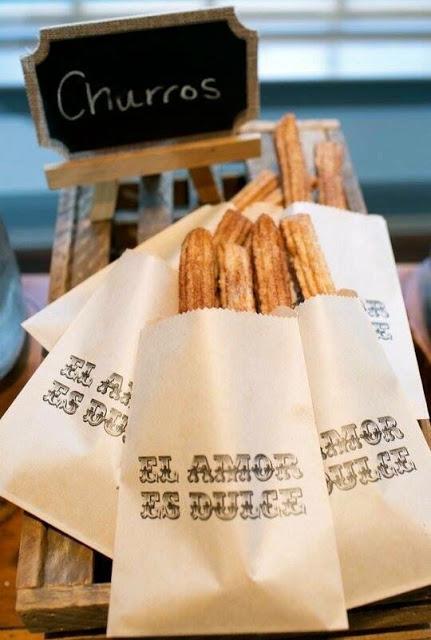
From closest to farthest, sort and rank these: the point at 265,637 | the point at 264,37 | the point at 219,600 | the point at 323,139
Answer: the point at 219,600 < the point at 265,637 < the point at 323,139 < the point at 264,37

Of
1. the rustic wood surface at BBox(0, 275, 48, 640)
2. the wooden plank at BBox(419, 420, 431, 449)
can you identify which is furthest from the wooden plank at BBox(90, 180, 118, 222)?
the wooden plank at BBox(419, 420, 431, 449)

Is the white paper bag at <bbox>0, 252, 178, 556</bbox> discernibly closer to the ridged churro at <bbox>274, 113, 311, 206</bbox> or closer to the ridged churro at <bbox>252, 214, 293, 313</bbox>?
the ridged churro at <bbox>252, 214, 293, 313</bbox>

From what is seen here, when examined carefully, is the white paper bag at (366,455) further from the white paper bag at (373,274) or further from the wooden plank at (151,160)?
the wooden plank at (151,160)

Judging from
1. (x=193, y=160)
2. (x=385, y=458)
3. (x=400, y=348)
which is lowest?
(x=385, y=458)

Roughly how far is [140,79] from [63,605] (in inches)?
27.3

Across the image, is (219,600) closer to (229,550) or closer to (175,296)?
(229,550)

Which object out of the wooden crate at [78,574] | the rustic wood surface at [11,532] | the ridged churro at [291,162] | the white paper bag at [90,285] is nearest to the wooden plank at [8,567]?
the rustic wood surface at [11,532]

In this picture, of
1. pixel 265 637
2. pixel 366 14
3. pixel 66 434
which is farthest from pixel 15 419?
pixel 366 14

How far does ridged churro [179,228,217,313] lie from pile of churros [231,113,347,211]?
19 cm

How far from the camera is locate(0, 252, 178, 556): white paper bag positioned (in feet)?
2.48

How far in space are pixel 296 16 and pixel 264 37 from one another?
10 centimetres

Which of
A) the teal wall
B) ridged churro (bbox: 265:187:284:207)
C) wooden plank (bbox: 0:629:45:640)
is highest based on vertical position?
the teal wall

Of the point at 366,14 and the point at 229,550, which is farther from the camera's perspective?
the point at 366,14

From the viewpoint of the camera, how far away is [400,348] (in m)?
0.90
